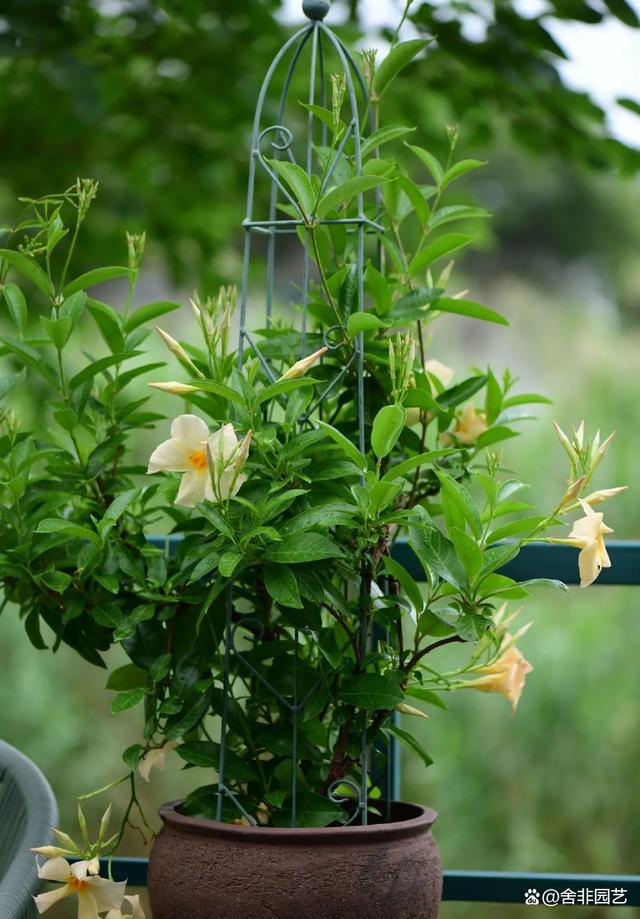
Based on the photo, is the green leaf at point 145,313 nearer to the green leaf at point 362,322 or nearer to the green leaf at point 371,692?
the green leaf at point 362,322

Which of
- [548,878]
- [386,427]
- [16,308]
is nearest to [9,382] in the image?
[16,308]

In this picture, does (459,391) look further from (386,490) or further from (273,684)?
(273,684)

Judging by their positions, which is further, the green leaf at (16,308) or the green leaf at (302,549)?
the green leaf at (16,308)

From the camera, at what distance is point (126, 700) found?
0.88 meters

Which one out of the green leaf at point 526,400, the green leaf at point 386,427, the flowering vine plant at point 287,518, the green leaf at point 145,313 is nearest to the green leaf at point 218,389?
the flowering vine plant at point 287,518

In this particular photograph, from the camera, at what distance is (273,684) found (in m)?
0.93

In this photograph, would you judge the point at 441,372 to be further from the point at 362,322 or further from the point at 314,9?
the point at 314,9

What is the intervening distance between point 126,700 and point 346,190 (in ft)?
1.49

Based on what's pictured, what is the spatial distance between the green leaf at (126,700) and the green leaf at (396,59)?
1.90 ft

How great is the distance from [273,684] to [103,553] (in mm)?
190

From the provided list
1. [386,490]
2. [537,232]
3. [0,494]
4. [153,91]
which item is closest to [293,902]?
[386,490]

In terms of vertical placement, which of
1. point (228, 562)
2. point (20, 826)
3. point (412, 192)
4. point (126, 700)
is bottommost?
point (20, 826)

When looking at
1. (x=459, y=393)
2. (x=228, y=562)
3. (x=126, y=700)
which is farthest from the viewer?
(x=459, y=393)

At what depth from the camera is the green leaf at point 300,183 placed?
81 centimetres
